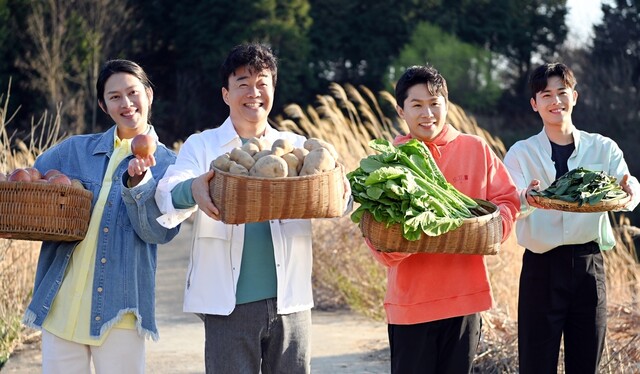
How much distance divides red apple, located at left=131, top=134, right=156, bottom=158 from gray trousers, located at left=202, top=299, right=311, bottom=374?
711 millimetres

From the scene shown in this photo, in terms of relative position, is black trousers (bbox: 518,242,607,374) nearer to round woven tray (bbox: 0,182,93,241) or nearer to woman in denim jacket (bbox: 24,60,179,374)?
woman in denim jacket (bbox: 24,60,179,374)

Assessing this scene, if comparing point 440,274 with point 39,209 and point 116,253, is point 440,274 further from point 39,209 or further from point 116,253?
point 39,209

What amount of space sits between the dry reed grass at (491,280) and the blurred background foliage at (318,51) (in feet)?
67.6

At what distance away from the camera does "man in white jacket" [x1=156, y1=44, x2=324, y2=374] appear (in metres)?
4.13

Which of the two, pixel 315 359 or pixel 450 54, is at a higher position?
pixel 450 54

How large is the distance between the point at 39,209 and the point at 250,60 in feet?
3.48

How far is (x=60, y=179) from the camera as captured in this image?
13.9 feet

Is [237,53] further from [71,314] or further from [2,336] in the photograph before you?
[2,336]

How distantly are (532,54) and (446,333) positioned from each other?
40.9 meters

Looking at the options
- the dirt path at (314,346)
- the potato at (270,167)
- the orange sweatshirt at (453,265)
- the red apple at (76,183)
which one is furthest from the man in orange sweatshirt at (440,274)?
the dirt path at (314,346)

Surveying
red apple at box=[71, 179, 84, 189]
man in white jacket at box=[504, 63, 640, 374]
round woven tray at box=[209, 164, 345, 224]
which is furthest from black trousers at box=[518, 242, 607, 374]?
red apple at box=[71, 179, 84, 189]

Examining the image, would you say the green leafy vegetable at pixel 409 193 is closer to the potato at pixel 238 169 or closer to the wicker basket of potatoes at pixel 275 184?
the wicker basket of potatoes at pixel 275 184

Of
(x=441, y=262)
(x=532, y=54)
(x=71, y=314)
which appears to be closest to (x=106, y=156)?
(x=71, y=314)

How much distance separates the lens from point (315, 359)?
24.6 ft
